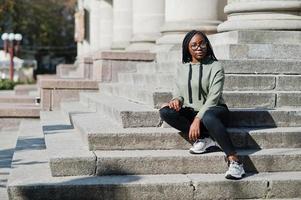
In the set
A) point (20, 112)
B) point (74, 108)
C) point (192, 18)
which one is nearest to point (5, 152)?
point (74, 108)

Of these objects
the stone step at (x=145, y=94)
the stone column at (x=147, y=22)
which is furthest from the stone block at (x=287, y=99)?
the stone column at (x=147, y=22)

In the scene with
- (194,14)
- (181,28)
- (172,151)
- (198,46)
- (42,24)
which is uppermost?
(42,24)

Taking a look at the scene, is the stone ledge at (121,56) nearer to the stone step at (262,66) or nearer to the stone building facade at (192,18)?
the stone building facade at (192,18)

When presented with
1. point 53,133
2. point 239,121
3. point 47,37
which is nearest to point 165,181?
point 239,121

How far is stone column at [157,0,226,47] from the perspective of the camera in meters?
11.1

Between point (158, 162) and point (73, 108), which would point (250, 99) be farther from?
point (73, 108)

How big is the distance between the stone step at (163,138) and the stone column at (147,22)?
7.52 m

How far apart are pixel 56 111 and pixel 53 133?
174 inches

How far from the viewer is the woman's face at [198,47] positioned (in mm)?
6988

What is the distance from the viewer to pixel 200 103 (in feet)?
23.0

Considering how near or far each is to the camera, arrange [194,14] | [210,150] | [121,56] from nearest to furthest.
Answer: [210,150]
[194,14]
[121,56]

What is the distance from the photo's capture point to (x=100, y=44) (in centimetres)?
2303

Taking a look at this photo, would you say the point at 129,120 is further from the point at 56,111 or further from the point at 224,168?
the point at 56,111

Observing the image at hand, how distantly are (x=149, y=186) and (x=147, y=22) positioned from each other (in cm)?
891
